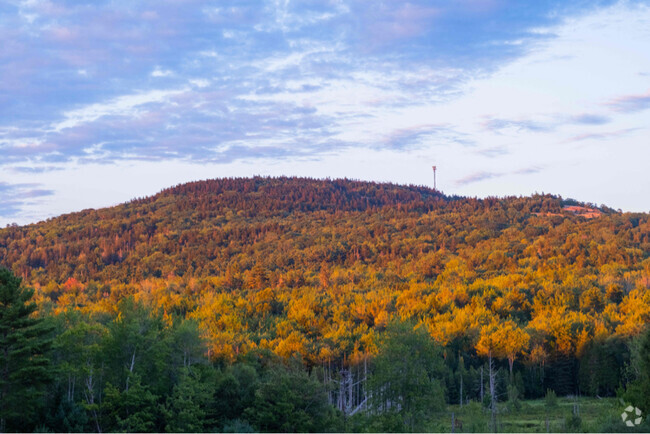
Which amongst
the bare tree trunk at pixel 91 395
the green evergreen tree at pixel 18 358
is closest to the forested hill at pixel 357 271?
the bare tree trunk at pixel 91 395

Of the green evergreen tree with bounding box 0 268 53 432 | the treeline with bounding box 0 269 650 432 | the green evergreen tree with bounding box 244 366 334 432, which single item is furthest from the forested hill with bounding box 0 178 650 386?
the green evergreen tree with bounding box 0 268 53 432

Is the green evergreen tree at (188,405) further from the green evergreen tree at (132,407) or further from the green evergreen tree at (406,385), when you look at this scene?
the green evergreen tree at (406,385)

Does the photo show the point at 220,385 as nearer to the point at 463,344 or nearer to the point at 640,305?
the point at 463,344

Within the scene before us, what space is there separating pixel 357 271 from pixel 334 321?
47.6 m

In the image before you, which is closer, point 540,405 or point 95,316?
point 540,405

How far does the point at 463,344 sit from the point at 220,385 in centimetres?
3783

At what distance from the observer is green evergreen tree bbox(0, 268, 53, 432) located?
30.1 metres

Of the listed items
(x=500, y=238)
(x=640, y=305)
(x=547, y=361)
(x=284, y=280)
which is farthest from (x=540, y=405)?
(x=500, y=238)

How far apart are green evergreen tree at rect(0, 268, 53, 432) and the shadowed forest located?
0.33ft

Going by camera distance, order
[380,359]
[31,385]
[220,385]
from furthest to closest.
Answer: [220,385]
[380,359]
[31,385]

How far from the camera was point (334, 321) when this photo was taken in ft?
254

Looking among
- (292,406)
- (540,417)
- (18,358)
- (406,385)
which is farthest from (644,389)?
(18,358)

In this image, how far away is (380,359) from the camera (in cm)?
3978

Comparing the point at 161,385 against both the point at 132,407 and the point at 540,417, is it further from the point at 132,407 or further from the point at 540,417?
the point at 540,417
